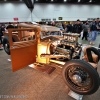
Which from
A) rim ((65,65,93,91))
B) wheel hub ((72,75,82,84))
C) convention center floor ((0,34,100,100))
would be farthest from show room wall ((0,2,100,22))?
wheel hub ((72,75,82,84))

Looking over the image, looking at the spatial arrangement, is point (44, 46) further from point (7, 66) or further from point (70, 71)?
point (7, 66)

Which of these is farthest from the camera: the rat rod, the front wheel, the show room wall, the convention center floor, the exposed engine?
the show room wall

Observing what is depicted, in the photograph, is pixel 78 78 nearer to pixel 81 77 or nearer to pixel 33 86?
pixel 81 77

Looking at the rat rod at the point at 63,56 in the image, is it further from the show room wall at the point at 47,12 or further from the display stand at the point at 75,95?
the show room wall at the point at 47,12

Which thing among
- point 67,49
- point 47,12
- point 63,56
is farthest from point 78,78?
point 47,12

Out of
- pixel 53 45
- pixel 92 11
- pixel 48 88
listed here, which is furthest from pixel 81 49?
pixel 92 11

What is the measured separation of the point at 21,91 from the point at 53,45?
157 centimetres

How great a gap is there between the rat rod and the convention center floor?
0.26 meters

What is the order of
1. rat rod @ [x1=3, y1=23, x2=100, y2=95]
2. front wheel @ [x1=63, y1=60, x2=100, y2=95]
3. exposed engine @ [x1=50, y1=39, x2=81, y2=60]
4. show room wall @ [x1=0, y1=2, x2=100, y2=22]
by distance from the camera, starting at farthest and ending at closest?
show room wall @ [x1=0, y1=2, x2=100, y2=22] → exposed engine @ [x1=50, y1=39, x2=81, y2=60] → rat rod @ [x1=3, y1=23, x2=100, y2=95] → front wheel @ [x1=63, y1=60, x2=100, y2=95]

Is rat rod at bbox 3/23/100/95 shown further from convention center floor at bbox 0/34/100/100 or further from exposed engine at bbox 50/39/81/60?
convention center floor at bbox 0/34/100/100

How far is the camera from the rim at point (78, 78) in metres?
1.83

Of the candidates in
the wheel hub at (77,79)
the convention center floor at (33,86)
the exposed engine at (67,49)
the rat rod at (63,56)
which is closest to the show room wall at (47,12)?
the rat rod at (63,56)

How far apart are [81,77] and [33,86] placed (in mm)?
1212

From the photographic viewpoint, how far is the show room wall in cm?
1455
